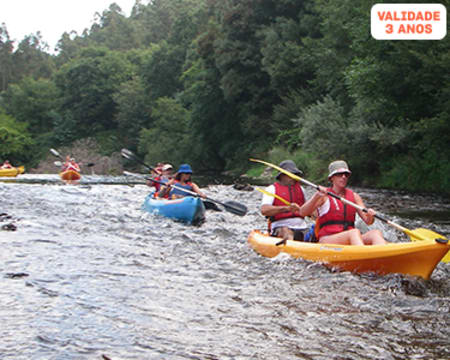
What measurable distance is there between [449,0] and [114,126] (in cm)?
4700

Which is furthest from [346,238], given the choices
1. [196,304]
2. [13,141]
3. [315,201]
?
[13,141]

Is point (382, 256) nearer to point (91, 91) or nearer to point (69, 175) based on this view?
point (69, 175)

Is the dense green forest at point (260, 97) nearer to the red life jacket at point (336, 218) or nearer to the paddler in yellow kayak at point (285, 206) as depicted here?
the paddler in yellow kayak at point (285, 206)

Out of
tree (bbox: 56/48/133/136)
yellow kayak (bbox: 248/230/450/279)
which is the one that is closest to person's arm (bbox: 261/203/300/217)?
yellow kayak (bbox: 248/230/450/279)

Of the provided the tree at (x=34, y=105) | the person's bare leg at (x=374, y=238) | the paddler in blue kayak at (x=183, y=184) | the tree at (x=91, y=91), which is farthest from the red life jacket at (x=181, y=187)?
the tree at (x=34, y=105)

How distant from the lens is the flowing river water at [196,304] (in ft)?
10.8

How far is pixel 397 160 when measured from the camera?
654 inches

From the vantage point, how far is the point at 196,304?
14.1 feet

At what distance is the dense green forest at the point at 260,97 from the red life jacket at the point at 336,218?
25.3ft

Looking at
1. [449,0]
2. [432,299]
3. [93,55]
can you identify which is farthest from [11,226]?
[93,55]

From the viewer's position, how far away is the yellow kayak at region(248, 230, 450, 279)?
4621 millimetres

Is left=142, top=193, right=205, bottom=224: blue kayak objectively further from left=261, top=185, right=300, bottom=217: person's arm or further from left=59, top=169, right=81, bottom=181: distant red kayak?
left=59, top=169, right=81, bottom=181: distant red kayak

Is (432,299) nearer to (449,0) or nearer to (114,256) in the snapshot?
(114,256)

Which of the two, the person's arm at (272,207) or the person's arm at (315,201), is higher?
the person's arm at (315,201)
